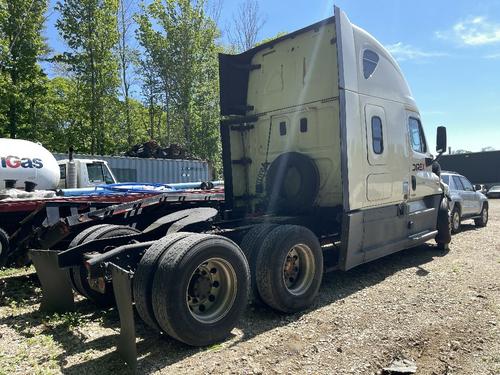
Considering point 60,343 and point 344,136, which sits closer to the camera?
point 60,343

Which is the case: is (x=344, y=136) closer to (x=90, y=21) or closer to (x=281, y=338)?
(x=281, y=338)

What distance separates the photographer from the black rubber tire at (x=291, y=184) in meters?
5.99

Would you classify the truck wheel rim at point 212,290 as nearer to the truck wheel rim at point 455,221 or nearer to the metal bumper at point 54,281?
the metal bumper at point 54,281

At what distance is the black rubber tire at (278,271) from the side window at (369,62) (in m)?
2.67

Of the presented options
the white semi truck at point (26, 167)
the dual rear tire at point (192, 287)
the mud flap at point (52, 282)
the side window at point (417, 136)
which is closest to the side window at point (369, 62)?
the side window at point (417, 136)

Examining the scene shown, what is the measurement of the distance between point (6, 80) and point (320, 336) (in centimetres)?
2426

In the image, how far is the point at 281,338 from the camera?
3949 mm

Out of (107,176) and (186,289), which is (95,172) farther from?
(186,289)

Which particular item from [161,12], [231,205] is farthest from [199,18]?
[231,205]

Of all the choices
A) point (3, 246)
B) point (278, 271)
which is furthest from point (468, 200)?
point (3, 246)

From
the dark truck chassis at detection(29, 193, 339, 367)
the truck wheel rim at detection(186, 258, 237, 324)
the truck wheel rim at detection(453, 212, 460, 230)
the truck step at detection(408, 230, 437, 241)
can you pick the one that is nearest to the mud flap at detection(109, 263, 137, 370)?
the dark truck chassis at detection(29, 193, 339, 367)

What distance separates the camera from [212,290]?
4.00 meters

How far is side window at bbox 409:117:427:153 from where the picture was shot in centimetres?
718

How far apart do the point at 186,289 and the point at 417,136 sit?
5.56m
